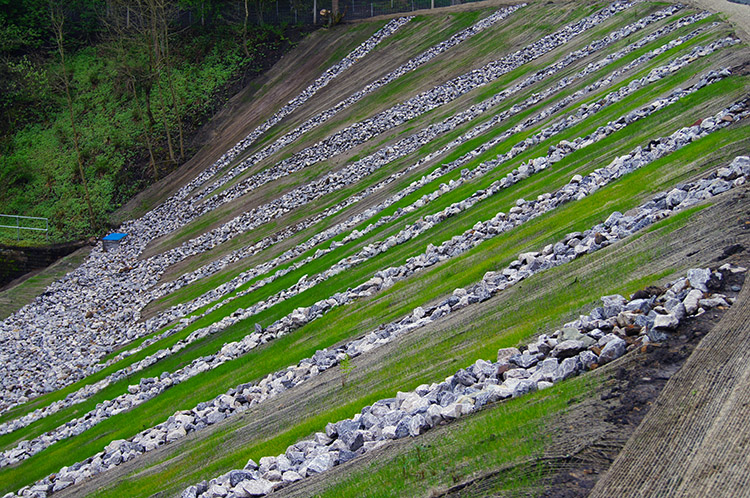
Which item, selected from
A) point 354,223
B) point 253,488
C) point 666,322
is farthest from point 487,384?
point 354,223

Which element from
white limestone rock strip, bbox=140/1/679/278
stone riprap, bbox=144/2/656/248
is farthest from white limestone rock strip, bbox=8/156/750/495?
stone riprap, bbox=144/2/656/248

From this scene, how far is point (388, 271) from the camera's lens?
51.5 ft

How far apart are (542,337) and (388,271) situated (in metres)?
7.99

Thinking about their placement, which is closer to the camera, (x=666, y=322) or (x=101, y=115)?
(x=666, y=322)

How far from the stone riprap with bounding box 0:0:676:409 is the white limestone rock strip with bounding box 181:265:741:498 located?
18627mm

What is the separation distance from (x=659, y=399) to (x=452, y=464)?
6.76 ft

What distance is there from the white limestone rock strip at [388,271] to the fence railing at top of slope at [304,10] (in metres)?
40.8

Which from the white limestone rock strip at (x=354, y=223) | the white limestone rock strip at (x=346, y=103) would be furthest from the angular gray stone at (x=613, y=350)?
Answer: the white limestone rock strip at (x=346, y=103)

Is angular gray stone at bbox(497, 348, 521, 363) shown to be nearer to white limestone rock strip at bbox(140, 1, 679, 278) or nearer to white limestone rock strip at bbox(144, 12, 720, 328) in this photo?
white limestone rock strip at bbox(144, 12, 720, 328)

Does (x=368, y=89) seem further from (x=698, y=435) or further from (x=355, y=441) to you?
(x=698, y=435)

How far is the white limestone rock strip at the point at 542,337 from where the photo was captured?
6.79m

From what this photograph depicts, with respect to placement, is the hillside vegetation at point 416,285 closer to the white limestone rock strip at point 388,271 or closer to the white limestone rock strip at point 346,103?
the white limestone rock strip at point 388,271

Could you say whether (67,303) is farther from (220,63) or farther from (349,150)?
(220,63)

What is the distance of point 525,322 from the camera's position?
9.08 meters
